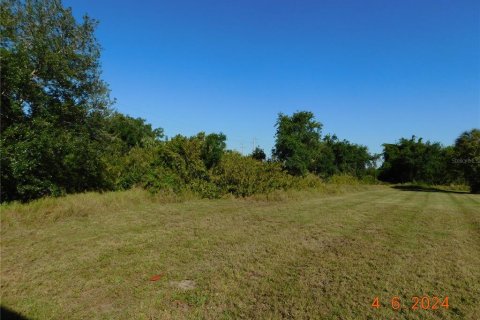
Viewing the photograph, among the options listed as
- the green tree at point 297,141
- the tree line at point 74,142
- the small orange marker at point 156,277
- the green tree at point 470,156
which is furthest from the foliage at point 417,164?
the small orange marker at point 156,277

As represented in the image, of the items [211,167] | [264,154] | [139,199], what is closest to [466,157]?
[264,154]

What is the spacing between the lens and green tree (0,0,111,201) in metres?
9.88

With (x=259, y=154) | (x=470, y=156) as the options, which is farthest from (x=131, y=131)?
(x=470, y=156)

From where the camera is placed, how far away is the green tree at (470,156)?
3581 cm

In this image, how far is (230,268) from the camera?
15.6 ft

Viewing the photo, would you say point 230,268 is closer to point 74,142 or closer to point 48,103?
point 74,142

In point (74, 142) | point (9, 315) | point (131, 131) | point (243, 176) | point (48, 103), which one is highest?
point (131, 131)

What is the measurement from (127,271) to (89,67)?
14.7 meters

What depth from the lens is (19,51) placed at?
10.6m
